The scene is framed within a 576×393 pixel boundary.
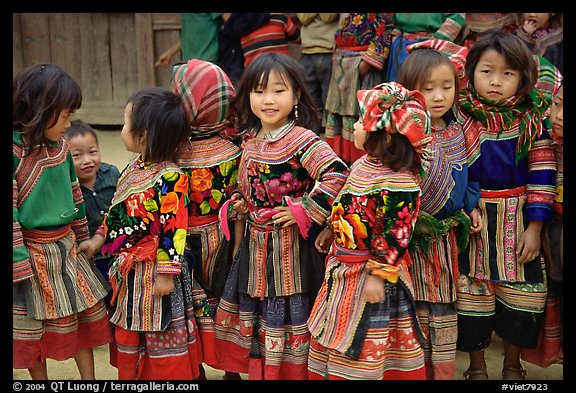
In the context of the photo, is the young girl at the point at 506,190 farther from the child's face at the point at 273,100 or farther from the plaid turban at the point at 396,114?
the child's face at the point at 273,100

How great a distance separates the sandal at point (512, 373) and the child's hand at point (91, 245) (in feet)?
6.24

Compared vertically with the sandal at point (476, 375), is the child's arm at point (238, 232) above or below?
above

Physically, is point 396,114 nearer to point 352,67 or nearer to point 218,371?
point 218,371

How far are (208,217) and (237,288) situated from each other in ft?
1.09

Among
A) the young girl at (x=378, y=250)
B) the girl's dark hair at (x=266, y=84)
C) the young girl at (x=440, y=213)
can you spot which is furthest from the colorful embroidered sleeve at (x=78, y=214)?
the young girl at (x=440, y=213)

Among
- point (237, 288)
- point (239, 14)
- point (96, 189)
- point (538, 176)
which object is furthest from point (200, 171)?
point (239, 14)

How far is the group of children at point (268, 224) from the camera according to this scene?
9.82 feet

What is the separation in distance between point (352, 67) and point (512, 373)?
8.79ft

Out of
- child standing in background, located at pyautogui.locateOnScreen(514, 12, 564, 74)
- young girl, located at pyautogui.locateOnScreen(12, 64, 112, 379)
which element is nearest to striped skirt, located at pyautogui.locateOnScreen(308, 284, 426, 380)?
young girl, located at pyautogui.locateOnScreen(12, 64, 112, 379)

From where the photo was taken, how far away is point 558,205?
312 cm

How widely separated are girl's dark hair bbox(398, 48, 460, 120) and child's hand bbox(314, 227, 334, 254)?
26.9 inches

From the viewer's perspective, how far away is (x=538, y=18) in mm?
4500

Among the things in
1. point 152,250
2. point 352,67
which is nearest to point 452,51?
point 152,250

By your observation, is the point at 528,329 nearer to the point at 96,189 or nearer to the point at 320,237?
the point at 320,237
